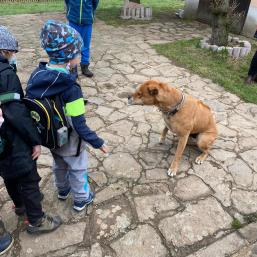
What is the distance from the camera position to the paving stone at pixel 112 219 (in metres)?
3.15

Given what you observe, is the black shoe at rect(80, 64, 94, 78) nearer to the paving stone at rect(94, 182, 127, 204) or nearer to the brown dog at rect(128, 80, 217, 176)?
the brown dog at rect(128, 80, 217, 176)

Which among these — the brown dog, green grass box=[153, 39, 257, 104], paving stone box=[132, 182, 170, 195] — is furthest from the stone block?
paving stone box=[132, 182, 170, 195]

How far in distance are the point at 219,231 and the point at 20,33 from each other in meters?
8.65

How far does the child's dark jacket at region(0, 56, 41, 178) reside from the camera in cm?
235

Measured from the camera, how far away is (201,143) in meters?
4.15

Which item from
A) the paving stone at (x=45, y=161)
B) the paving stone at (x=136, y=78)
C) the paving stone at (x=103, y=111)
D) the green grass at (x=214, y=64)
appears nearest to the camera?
the paving stone at (x=45, y=161)

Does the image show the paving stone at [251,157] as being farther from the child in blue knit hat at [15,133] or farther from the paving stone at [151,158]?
the child in blue knit hat at [15,133]

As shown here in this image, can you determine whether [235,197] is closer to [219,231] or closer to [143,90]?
[219,231]

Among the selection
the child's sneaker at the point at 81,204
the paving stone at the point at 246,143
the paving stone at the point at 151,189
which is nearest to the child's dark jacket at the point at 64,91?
the child's sneaker at the point at 81,204

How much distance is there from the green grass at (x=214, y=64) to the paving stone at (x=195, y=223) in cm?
325

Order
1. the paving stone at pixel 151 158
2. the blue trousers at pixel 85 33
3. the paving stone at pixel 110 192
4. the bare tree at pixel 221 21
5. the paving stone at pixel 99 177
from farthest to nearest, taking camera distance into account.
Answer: the bare tree at pixel 221 21 < the blue trousers at pixel 85 33 < the paving stone at pixel 151 158 < the paving stone at pixel 99 177 < the paving stone at pixel 110 192

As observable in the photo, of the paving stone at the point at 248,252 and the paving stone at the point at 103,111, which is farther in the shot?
the paving stone at the point at 103,111

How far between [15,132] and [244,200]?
2702 mm

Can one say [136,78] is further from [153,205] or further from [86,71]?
[153,205]
